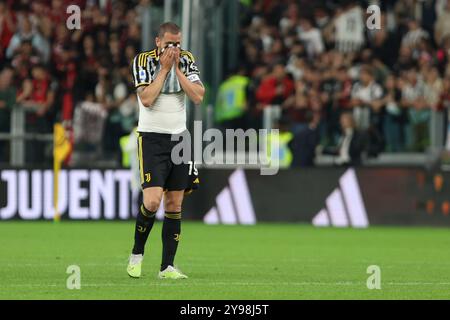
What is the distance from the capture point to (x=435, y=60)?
2458cm

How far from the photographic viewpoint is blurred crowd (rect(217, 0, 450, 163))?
22484 mm

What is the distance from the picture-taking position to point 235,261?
15055 mm

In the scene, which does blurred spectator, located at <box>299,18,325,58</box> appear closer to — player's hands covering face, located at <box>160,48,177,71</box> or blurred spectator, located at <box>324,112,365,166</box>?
blurred spectator, located at <box>324,112,365,166</box>

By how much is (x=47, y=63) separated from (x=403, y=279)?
14.3 metres

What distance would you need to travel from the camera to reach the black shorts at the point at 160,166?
12.1 metres

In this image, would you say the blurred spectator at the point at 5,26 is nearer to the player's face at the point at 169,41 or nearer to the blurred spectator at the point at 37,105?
the blurred spectator at the point at 37,105

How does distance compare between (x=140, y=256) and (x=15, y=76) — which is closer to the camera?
(x=140, y=256)

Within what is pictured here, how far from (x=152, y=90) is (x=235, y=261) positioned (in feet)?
11.9

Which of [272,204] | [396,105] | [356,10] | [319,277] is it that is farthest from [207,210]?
[319,277]

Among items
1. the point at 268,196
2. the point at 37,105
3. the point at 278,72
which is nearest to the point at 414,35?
the point at 278,72

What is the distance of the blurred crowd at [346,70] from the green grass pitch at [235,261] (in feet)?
5.64

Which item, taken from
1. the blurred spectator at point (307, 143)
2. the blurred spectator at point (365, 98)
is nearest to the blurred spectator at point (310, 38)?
the blurred spectator at point (365, 98)

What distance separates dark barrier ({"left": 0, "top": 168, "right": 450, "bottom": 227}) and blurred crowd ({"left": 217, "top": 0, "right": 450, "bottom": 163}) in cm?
55
